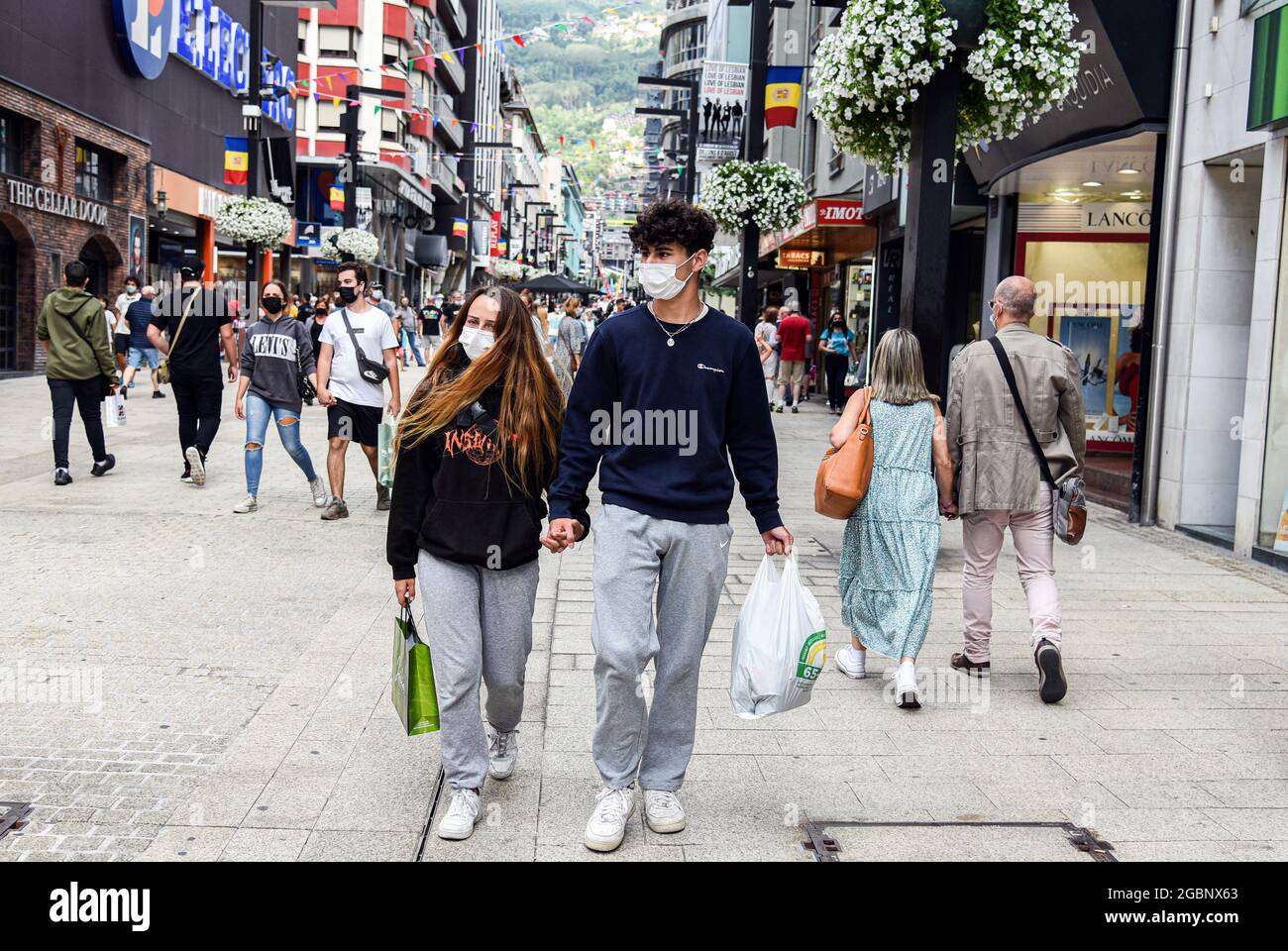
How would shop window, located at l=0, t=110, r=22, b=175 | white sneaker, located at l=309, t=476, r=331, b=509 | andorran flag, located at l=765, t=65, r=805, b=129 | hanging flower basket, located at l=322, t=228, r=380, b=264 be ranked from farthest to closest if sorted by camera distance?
hanging flower basket, located at l=322, t=228, r=380, b=264
shop window, located at l=0, t=110, r=22, b=175
andorran flag, located at l=765, t=65, r=805, b=129
white sneaker, located at l=309, t=476, r=331, b=509

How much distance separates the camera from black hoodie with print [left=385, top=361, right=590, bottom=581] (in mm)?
4090

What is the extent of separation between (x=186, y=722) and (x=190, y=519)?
497 centimetres

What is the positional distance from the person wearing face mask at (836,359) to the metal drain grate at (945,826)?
1955 cm

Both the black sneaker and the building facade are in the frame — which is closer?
the black sneaker

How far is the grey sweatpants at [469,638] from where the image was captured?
4105 millimetres

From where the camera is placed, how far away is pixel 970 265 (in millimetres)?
19297

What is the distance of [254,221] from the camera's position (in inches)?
955

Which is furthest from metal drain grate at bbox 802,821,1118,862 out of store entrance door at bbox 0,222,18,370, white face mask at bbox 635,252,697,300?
store entrance door at bbox 0,222,18,370

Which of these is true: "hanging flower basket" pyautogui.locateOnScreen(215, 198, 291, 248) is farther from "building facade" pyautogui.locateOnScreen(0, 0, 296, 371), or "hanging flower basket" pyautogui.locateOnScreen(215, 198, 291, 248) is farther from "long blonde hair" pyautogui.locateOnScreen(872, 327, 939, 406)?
"long blonde hair" pyautogui.locateOnScreen(872, 327, 939, 406)

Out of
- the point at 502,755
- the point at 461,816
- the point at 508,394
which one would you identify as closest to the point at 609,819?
the point at 461,816

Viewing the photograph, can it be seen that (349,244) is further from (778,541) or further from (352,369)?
(778,541)

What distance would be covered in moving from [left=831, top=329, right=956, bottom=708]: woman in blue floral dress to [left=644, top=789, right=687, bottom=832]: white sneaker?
72.0 inches
